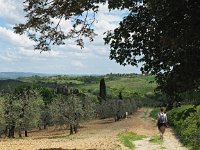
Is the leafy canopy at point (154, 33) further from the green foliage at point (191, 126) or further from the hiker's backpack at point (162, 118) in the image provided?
the hiker's backpack at point (162, 118)

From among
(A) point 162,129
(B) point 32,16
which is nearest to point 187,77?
(B) point 32,16

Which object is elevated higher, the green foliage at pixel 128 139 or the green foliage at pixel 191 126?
the green foliage at pixel 191 126

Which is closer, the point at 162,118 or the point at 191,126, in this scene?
the point at 162,118

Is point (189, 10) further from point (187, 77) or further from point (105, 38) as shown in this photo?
point (105, 38)

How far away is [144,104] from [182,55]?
148 m

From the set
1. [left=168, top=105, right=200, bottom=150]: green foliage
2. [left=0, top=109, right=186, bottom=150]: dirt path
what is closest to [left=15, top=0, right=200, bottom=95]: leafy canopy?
[left=168, top=105, right=200, bottom=150]: green foliage

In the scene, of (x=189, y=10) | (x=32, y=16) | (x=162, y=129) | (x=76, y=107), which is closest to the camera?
(x=189, y=10)

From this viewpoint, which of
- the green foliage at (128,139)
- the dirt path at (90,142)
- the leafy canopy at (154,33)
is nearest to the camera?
the leafy canopy at (154,33)

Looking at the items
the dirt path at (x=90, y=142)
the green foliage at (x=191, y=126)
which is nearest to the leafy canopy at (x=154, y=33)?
the green foliage at (x=191, y=126)

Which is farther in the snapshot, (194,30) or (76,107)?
(76,107)

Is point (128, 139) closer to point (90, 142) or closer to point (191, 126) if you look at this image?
point (90, 142)

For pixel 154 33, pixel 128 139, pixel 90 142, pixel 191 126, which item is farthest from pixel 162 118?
pixel 154 33

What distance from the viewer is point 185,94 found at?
15312 millimetres

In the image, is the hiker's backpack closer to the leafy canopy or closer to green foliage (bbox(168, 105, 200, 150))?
green foliage (bbox(168, 105, 200, 150))
